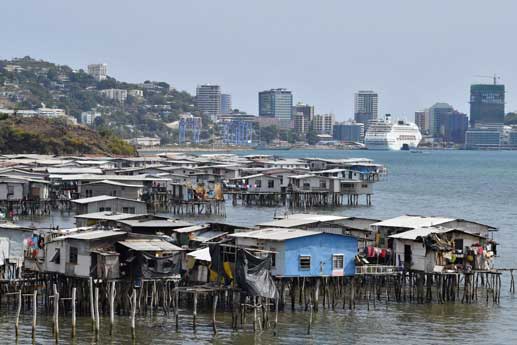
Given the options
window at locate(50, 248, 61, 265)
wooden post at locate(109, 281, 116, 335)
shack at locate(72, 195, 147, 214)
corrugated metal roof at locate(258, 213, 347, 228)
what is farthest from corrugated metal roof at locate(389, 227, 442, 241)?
shack at locate(72, 195, 147, 214)

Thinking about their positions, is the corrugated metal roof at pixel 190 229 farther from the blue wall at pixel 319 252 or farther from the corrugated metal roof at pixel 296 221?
the blue wall at pixel 319 252

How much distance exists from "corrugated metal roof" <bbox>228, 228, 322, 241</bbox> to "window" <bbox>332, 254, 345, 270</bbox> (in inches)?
43.2

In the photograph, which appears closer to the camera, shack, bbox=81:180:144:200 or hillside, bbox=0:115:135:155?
shack, bbox=81:180:144:200

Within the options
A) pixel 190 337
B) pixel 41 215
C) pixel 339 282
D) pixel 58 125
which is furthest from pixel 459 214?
pixel 58 125

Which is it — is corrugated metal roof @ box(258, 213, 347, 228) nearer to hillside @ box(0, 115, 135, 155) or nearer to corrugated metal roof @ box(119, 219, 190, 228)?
corrugated metal roof @ box(119, 219, 190, 228)

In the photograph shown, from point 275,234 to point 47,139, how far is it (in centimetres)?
11535

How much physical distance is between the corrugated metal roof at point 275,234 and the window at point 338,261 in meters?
1.10

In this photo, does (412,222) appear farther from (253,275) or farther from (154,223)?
(253,275)

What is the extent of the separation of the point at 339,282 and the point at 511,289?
9312 mm

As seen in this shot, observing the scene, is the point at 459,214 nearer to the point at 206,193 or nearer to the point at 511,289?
the point at 206,193

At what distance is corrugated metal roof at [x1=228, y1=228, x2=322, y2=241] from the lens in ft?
136

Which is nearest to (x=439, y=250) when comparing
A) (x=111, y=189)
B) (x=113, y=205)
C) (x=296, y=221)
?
(x=296, y=221)

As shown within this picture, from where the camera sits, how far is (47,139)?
507 ft

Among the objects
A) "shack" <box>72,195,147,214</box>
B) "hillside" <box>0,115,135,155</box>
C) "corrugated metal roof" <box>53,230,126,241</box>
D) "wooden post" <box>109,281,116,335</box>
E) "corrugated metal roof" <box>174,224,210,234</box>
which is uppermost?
"hillside" <box>0,115,135,155</box>
